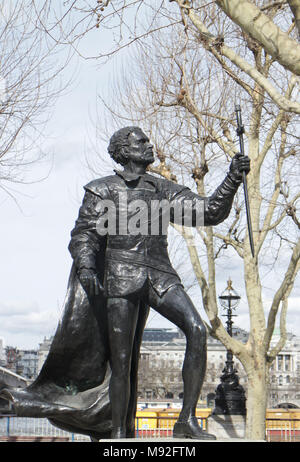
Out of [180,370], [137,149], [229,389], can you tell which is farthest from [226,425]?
[180,370]

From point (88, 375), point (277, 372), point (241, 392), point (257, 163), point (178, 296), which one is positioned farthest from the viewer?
point (277, 372)

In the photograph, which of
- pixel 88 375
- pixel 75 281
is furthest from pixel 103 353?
pixel 75 281

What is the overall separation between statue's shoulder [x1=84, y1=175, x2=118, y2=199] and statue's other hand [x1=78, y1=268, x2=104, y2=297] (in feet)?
2.16

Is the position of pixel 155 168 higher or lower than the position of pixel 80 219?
higher

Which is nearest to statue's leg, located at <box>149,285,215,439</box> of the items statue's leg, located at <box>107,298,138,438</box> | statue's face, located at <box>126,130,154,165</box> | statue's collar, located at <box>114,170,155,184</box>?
statue's leg, located at <box>107,298,138,438</box>

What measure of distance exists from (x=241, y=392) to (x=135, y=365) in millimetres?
12185

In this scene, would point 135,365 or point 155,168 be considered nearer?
point 135,365

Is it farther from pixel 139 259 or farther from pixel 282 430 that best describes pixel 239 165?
pixel 282 430

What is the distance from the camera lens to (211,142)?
14359 mm

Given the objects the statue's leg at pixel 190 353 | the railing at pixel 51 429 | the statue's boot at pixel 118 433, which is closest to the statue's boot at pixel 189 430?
the statue's leg at pixel 190 353

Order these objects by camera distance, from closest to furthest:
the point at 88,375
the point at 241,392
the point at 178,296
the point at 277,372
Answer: the point at 178,296 < the point at 88,375 < the point at 241,392 < the point at 277,372

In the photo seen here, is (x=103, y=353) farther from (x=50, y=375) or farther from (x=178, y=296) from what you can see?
(x=178, y=296)

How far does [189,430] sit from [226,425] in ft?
36.9

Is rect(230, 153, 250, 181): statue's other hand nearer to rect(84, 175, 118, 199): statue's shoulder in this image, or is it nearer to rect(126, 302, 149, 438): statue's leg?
rect(84, 175, 118, 199): statue's shoulder
